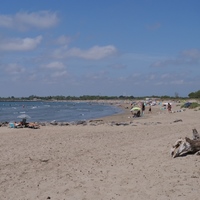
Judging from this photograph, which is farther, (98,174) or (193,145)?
(193,145)

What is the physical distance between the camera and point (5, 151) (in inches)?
486

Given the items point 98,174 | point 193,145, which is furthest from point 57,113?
point 98,174

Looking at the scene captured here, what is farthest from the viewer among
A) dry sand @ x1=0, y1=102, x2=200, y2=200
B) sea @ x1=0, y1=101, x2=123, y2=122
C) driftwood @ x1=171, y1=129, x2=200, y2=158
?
sea @ x1=0, y1=101, x2=123, y2=122

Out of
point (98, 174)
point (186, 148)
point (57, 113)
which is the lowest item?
point (57, 113)

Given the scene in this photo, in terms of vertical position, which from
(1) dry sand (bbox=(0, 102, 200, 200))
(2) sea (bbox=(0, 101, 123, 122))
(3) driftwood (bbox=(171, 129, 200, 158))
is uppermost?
(3) driftwood (bbox=(171, 129, 200, 158))

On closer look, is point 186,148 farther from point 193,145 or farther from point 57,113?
point 57,113

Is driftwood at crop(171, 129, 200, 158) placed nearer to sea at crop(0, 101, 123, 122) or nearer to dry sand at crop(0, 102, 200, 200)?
dry sand at crop(0, 102, 200, 200)

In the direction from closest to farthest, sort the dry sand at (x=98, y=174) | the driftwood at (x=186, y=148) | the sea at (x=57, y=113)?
the dry sand at (x=98, y=174), the driftwood at (x=186, y=148), the sea at (x=57, y=113)

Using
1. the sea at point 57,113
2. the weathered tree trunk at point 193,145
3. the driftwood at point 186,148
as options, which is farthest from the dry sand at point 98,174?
the sea at point 57,113

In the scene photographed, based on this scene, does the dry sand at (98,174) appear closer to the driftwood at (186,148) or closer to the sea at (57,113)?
the driftwood at (186,148)

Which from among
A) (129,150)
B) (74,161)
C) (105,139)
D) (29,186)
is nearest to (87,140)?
(105,139)

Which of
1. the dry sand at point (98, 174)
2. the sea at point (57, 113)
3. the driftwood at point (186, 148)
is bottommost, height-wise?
the sea at point (57, 113)

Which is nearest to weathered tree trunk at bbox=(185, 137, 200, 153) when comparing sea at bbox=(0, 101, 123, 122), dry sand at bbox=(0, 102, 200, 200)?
dry sand at bbox=(0, 102, 200, 200)

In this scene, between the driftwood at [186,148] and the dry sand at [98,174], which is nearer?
the dry sand at [98,174]
